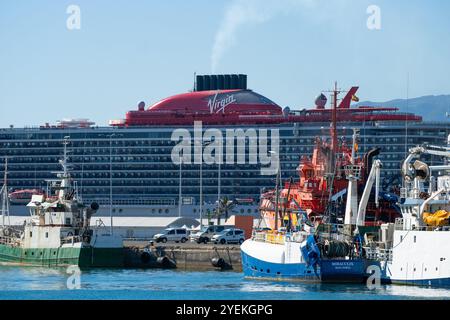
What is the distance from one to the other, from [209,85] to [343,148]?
76.3m

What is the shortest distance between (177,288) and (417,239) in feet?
42.8

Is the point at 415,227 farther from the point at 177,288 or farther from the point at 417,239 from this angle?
the point at 177,288

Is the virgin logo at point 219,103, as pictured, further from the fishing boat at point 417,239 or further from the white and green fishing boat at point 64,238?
the fishing boat at point 417,239

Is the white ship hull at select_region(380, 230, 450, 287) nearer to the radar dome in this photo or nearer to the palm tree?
the palm tree

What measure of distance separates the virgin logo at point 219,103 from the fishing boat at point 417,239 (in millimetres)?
89003

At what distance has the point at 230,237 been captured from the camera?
4301 inches

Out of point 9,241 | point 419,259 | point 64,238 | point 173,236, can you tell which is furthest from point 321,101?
point 419,259

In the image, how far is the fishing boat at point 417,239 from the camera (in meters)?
71.8

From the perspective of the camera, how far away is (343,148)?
327ft

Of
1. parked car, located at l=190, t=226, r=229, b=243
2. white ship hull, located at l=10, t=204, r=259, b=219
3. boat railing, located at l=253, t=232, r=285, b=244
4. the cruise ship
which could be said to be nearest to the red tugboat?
Answer: boat railing, located at l=253, t=232, r=285, b=244

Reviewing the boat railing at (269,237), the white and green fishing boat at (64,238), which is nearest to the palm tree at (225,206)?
the white and green fishing boat at (64,238)

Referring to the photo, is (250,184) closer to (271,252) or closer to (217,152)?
(217,152)

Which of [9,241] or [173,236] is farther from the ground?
[9,241]
